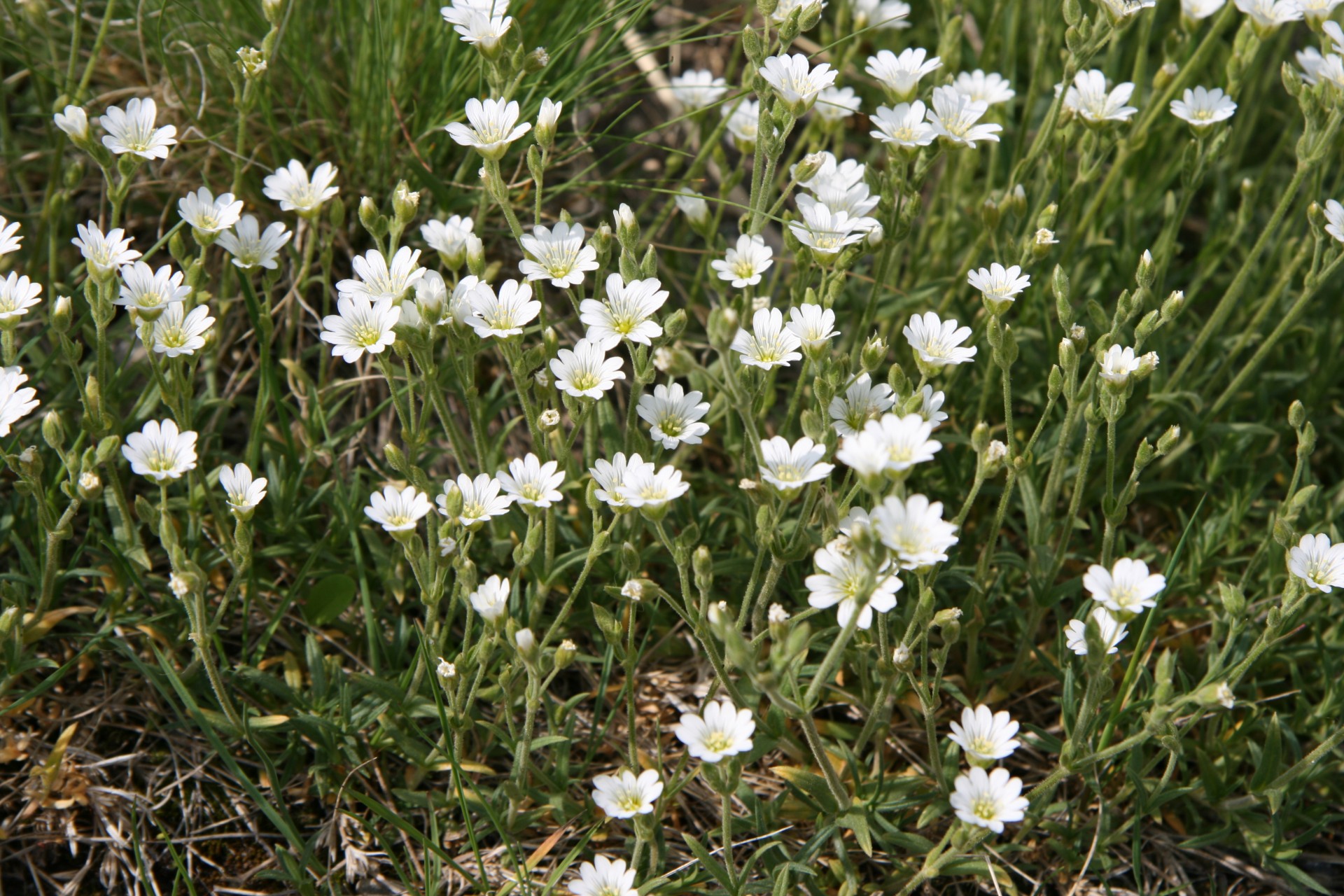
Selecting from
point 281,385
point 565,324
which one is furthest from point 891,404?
point 281,385

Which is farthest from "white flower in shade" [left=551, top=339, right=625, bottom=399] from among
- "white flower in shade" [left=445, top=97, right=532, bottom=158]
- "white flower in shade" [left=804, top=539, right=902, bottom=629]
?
"white flower in shade" [left=804, top=539, right=902, bottom=629]

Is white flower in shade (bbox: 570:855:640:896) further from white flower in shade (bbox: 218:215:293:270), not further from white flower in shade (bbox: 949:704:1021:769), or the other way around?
white flower in shade (bbox: 218:215:293:270)

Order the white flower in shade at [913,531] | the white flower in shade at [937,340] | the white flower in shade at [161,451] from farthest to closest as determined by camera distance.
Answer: the white flower in shade at [937,340] → the white flower in shade at [161,451] → the white flower in shade at [913,531]

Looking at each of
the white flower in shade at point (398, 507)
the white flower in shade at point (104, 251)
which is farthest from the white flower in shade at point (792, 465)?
the white flower in shade at point (104, 251)

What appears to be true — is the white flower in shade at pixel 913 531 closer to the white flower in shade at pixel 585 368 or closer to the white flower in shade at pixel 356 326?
the white flower in shade at pixel 585 368

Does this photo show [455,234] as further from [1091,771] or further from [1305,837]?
[1305,837]

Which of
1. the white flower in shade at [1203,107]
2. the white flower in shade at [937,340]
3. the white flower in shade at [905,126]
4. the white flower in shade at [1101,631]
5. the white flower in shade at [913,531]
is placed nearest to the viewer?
the white flower in shade at [913,531]
